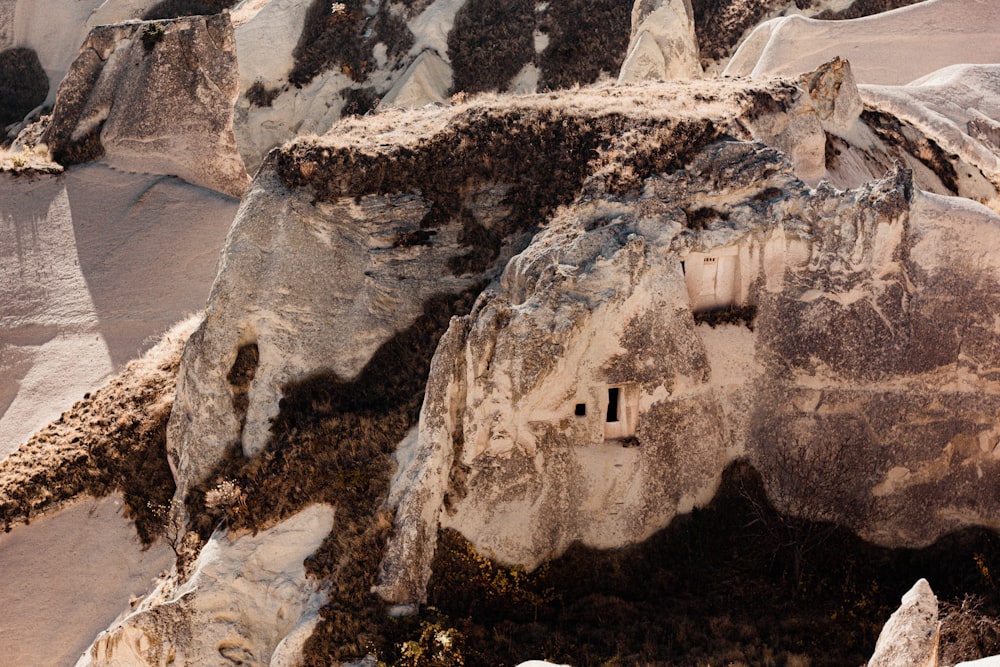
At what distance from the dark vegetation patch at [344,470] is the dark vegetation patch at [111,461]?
2849 mm

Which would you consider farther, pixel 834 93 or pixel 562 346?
pixel 834 93

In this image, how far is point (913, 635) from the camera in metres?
12.3

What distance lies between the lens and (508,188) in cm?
1998

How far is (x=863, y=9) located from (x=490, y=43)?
1446 centimetres

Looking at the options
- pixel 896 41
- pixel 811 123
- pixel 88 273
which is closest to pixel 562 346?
pixel 811 123

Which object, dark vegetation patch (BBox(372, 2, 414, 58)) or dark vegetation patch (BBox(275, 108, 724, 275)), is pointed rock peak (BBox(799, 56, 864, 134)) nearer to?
dark vegetation patch (BBox(275, 108, 724, 275))

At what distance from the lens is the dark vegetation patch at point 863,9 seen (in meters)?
39.3

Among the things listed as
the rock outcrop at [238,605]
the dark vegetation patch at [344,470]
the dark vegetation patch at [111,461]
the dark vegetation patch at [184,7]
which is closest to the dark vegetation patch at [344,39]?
the dark vegetation patch at [184,7]

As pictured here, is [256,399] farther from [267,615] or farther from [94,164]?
[94,164]

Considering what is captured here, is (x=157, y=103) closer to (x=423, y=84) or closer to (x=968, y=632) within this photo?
(x=423, y=84)

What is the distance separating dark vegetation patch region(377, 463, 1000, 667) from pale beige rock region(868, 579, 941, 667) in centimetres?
304

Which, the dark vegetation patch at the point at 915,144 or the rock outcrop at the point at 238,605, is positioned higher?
the dark vegetation patch at the point at 915,144

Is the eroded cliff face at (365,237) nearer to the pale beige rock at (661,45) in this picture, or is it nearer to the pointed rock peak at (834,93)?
the pointed rock peak at (834,93)

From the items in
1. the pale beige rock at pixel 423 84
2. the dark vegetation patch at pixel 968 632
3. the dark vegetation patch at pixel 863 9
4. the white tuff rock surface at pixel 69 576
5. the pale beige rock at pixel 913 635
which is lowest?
the white tuff rock surface at pixel 69 576
